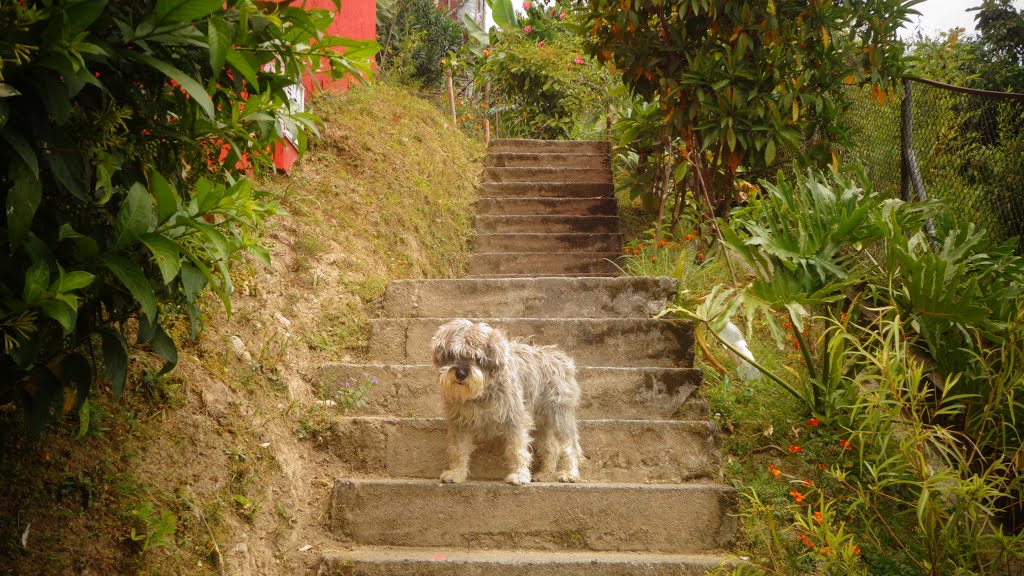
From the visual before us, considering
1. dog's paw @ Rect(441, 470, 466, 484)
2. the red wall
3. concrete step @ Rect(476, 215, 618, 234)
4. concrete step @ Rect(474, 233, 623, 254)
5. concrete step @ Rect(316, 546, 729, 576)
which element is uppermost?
the red wall

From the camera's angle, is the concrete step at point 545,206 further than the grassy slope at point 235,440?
Yes

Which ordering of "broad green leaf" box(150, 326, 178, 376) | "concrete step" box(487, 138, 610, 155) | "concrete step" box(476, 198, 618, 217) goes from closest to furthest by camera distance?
1. "broad green leaf" box(150, 326, 178, 376)
2. "concrete step" box(476, 198, 618, 217)
3. "concrete step" box(487, 138, 610, 155)

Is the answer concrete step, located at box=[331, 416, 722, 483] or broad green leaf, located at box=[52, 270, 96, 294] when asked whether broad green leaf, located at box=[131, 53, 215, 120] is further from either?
concrete step, located at box=[331, 416, 722, 483]

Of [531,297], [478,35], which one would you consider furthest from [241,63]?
[478,35]

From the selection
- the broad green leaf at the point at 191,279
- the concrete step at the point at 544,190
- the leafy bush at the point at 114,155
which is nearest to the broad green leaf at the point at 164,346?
the leafy bush at the point at 114,155

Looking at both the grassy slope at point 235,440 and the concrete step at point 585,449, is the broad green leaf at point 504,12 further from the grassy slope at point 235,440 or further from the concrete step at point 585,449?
the concrete step at point 585,449

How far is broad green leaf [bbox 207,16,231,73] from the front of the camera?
1.77m

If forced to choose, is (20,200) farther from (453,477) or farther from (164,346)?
(453,477)

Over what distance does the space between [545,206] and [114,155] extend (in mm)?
6679

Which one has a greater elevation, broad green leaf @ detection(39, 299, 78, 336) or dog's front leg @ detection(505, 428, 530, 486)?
broad green leaf @ detection(39, 299, 78, 336)

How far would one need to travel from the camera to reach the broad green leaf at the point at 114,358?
6.69 feet

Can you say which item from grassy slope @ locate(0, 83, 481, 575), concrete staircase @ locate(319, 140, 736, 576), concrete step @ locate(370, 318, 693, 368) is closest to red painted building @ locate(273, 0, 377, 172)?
grassy slope @ locate(0, 83, 481, 575)

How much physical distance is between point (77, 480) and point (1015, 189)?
512cm

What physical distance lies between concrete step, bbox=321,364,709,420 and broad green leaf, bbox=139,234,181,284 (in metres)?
2.38
